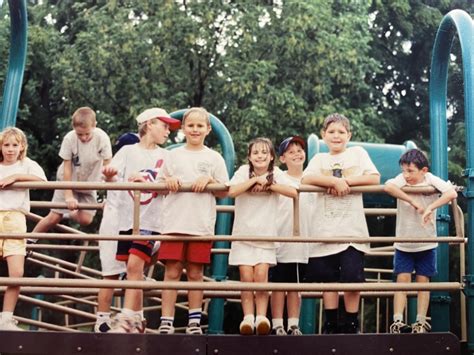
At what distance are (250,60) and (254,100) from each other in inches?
45.2

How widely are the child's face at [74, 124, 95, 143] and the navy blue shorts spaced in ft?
8.46

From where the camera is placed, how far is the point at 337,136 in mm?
5508

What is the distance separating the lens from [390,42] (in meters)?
20.8

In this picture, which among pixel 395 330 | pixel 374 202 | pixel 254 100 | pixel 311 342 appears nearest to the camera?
pixel 311 342

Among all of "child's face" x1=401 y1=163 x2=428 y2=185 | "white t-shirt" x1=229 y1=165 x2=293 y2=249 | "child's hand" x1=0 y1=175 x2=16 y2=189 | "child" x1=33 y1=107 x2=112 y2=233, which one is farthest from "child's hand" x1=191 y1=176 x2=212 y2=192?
"child" x1=33 y1=107 x2=112 y2=233

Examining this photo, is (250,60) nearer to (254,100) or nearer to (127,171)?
(254,100)

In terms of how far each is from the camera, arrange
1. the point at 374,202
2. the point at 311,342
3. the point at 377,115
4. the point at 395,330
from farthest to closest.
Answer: the point at 377,115, the point at 374,202, the point at 395,330, the point at 311,342

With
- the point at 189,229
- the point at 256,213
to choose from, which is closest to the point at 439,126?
the point at 256,213

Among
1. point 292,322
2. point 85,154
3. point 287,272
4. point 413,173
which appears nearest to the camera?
point 292,322

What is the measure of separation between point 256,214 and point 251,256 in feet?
0.85

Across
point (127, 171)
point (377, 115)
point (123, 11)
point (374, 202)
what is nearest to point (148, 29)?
point (123, 11)

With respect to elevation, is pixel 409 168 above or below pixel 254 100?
below

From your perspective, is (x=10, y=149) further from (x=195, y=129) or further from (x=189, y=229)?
(x=189, y=229)

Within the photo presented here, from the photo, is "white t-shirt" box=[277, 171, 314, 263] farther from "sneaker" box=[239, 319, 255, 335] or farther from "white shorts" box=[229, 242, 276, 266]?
"sneaker" box=[239, 319, 255, 335]
